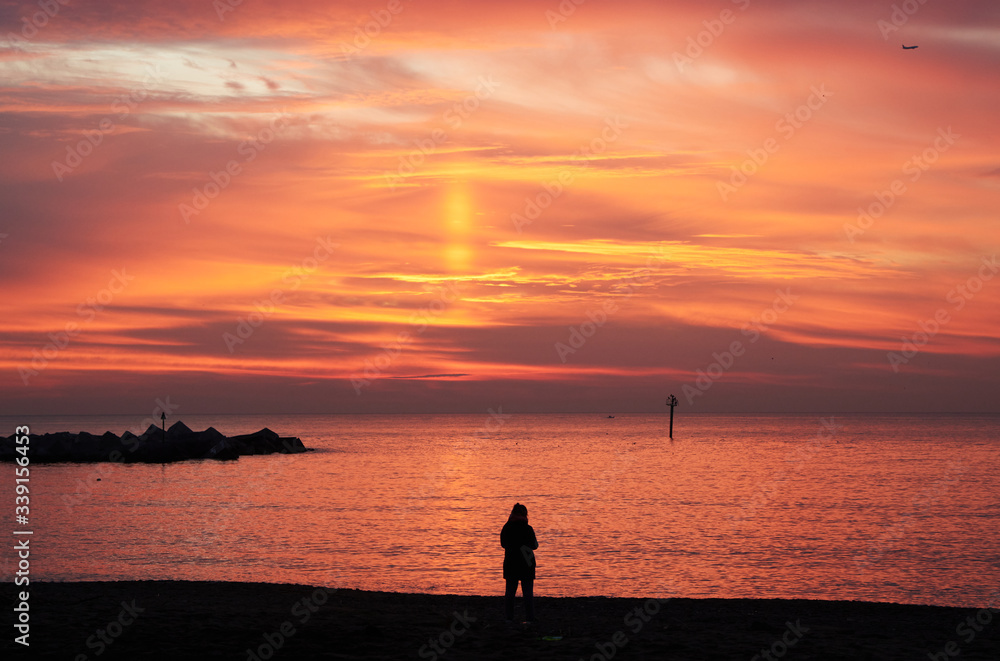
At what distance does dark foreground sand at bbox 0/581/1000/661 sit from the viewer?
14969 mm

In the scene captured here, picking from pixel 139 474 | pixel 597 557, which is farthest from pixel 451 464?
pixel 597 557

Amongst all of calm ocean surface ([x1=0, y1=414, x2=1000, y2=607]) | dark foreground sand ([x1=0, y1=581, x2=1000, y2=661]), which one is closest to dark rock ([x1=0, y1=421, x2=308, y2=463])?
calm ocean surface ([x1=0, y1=414, x2=1000, y2=607])

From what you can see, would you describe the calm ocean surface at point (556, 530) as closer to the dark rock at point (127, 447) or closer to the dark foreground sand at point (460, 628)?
the dark foreground sand at point (460, 628)

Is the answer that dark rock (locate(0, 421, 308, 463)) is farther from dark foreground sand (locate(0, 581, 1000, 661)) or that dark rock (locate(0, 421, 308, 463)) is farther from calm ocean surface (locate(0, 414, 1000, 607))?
dark foreground sand (locate(0, 581, 1000, 661))

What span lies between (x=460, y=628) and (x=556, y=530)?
2585cm

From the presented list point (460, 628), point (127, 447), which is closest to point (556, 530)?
point (460, 628)

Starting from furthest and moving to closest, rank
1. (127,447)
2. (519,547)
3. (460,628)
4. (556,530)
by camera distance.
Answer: (127,447), (556,530), (460,628), (519,547)

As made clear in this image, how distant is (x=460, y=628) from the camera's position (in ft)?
56.3

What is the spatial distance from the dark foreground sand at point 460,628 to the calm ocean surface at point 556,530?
5.48 m

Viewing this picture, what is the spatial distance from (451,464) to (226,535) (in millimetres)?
66314

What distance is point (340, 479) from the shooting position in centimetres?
8175

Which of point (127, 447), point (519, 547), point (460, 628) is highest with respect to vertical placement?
point (127, 447)

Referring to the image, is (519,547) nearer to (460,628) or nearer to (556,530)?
(460,628)

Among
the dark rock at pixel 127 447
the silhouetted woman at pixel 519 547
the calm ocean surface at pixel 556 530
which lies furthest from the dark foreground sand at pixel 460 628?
the dark rock at pixel 127 447
